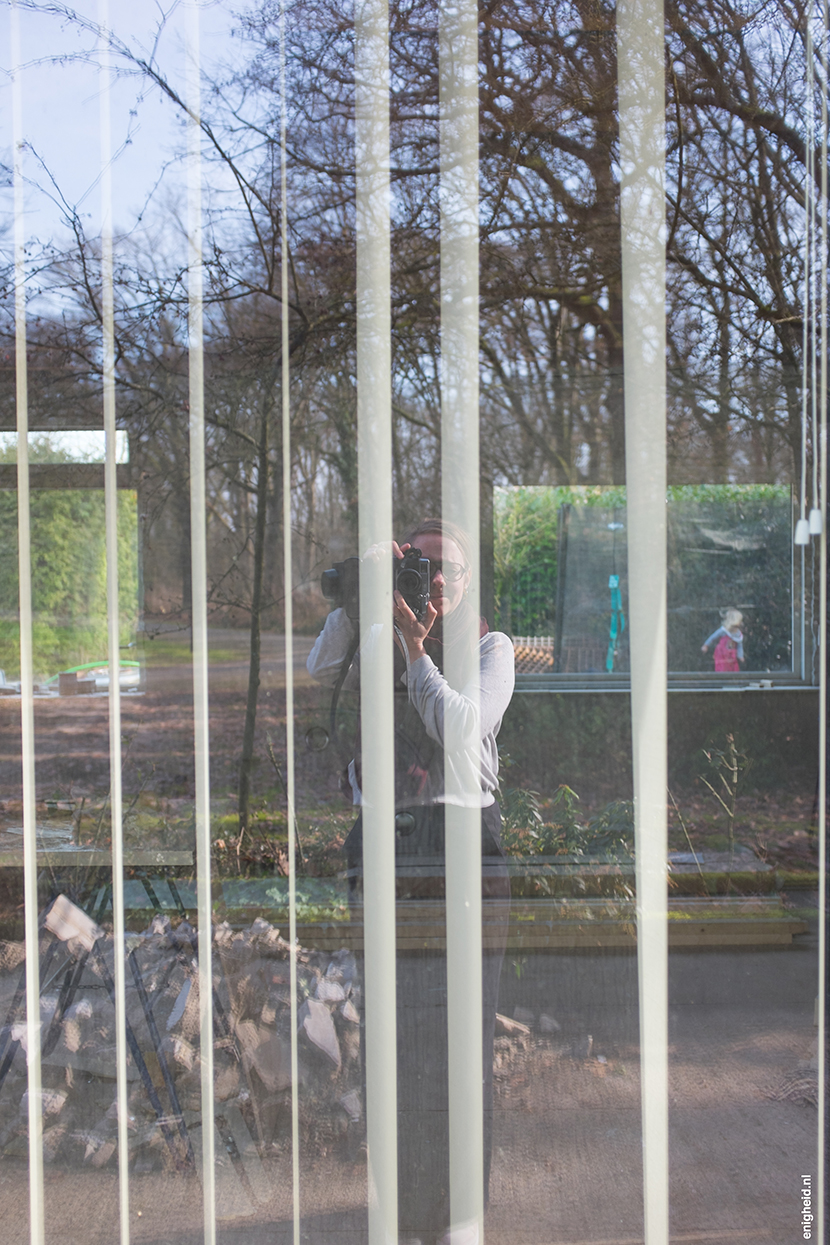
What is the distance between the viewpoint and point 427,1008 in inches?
45.2

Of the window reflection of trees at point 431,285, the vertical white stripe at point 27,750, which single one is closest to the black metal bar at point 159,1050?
the vertical white stripe at point 27,750

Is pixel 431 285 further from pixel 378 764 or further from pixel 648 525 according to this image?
pixel 378 764

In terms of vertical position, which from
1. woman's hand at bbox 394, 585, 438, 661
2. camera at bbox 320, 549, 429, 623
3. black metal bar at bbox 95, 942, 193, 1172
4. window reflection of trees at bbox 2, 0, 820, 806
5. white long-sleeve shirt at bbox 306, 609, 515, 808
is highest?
window reflection of trees at bbox 2, 0, 820, 806

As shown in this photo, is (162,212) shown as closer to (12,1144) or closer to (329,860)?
(329,860)

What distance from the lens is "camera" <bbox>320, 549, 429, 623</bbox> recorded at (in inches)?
44.6

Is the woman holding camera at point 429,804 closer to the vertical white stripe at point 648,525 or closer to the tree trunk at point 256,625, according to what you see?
the vertical white stripe at point 648,525

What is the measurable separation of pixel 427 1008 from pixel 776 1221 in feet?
2.04

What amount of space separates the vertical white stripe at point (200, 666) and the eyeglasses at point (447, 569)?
1.34 feet

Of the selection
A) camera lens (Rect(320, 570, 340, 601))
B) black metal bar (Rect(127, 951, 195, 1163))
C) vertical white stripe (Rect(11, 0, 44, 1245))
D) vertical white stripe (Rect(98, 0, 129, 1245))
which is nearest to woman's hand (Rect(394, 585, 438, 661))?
camera lens (Rect(320, 570, 340, 601))

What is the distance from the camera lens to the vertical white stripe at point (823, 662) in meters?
1.15

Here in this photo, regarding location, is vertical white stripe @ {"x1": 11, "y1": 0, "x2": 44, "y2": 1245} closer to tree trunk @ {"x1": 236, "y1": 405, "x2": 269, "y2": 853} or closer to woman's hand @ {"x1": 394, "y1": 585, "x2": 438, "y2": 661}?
tree trunk @ {"x1": 236, "y1": 405, "x2": 269, "y2": 853}

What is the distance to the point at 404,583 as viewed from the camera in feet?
3.73

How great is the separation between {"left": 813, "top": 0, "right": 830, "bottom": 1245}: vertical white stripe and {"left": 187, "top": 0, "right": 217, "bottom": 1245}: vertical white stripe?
0.94 meters

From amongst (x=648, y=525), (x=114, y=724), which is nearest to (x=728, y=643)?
(x=648, y=525)
